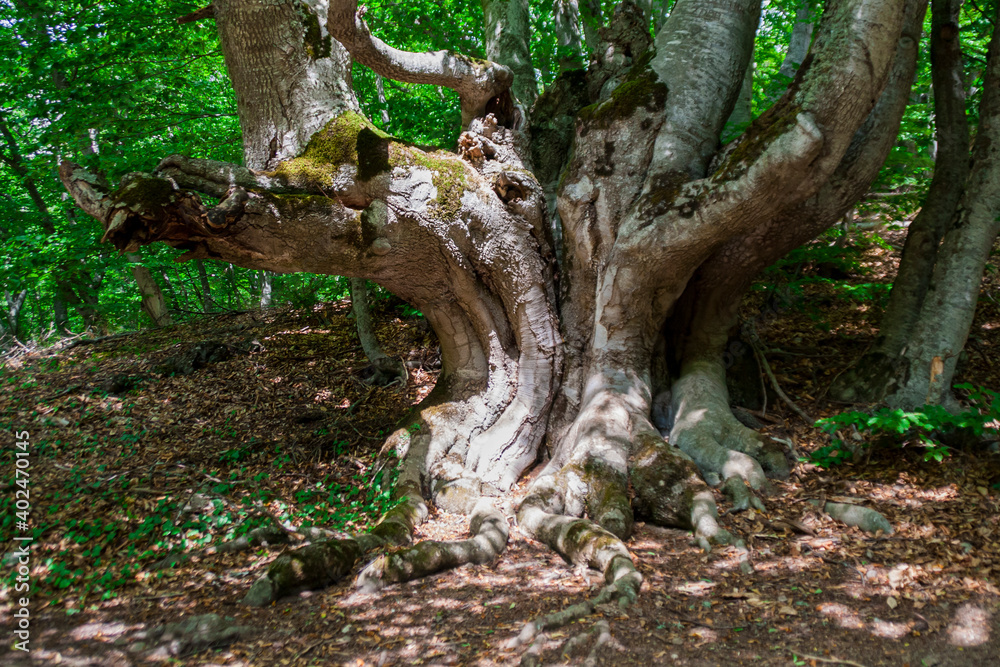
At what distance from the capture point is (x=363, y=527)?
4461mm

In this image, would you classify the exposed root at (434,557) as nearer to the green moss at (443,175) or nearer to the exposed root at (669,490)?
the exposed root at (669,490)

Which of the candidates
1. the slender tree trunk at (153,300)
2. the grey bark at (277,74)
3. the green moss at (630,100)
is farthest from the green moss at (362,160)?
the slender tree trunk at (153,300)

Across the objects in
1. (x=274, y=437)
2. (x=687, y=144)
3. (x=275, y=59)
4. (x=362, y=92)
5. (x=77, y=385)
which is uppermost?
(x=362, y=92)

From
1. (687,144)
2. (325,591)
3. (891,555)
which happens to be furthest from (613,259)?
(325,591)

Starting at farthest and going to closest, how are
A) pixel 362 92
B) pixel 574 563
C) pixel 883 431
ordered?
1. pixel 362 92
2. pixel 883 431
3. pixel 574 563

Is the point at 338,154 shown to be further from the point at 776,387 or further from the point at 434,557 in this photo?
the point at 776,387

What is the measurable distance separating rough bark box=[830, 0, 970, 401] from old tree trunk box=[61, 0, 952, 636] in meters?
1.05

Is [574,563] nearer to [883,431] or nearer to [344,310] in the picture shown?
[883,431]

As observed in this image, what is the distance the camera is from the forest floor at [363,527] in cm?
281

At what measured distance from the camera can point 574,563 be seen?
3680 mm

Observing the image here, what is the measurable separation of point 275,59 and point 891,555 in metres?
5.89

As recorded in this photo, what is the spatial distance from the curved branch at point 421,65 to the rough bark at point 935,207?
3952mm

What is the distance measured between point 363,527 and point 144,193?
2858 millimetres

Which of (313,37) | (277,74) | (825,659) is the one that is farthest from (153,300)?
(825,659)
